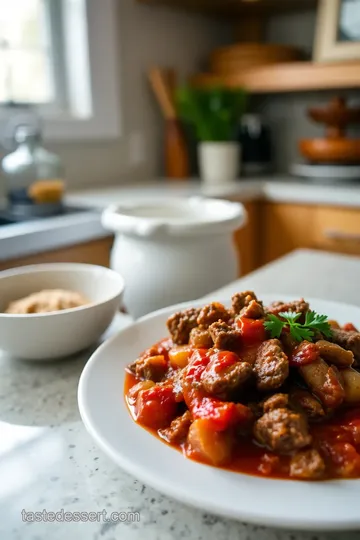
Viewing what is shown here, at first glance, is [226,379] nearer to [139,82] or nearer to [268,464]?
[268,464]

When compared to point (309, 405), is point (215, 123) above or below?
above

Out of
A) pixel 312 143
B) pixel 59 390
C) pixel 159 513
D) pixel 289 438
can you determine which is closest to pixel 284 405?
pixel 289 438

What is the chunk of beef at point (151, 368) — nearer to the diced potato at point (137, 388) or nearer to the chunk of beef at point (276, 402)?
the diced potato at point (137, 388)

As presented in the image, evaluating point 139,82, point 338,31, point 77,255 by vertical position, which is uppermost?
point 338,31

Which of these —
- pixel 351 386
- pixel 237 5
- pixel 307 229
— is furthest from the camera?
pixel 237 5

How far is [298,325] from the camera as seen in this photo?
593mm

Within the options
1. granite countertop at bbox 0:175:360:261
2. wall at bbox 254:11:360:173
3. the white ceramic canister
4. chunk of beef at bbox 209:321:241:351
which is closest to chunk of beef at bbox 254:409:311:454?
chunk of beef at bbox 209:321:241:351

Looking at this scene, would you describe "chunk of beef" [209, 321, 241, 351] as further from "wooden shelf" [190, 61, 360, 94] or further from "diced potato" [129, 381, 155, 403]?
"wooden shelf" [190, 61, 360, 94]

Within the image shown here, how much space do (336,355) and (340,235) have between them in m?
1.67

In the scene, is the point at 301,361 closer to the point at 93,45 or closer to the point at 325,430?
the point at 325,430

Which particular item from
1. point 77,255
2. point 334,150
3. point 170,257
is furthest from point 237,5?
point 170,257

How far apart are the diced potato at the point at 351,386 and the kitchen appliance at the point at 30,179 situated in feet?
4.82

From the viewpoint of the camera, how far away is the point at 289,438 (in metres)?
0.48

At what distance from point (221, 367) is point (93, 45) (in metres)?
2.13
